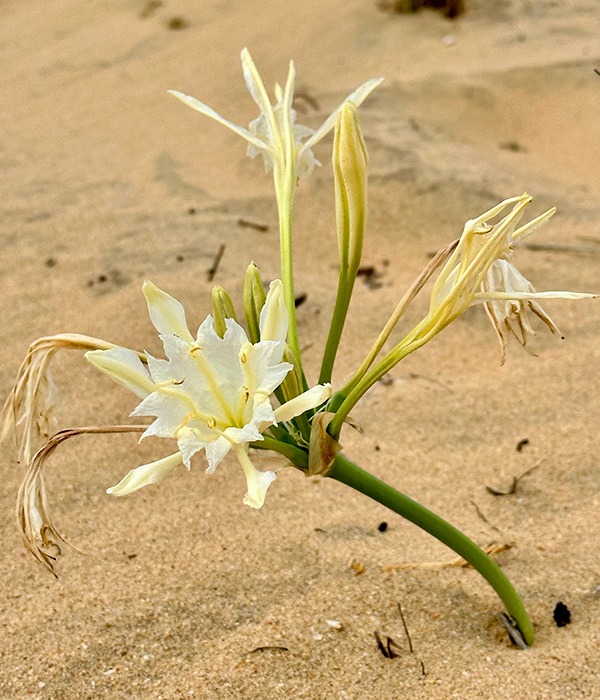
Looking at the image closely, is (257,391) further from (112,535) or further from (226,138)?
(226,138)

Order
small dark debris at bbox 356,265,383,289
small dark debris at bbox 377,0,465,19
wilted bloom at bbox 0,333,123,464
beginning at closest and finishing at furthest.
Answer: wilted bloom at bbox 0,333,123,464, small dark debris at bbox 356,265,383,289, small dark debris at bbox 377,0,465,19

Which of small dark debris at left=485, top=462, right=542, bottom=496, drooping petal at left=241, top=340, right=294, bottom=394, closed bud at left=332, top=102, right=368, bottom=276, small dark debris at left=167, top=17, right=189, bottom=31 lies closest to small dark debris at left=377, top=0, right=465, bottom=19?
small dark debris at left=167, top=17, right=189, bottom=31

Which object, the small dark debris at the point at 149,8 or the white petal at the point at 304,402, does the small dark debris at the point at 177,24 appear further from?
the white petal at the point at 304,402

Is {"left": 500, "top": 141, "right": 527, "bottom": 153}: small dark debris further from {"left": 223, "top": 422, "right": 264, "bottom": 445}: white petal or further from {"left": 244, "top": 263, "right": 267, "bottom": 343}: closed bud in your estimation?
{"left": 223, "top": 422, "right": 264, "bottom": 445}: white petal

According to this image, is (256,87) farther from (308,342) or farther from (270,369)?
(308,342)

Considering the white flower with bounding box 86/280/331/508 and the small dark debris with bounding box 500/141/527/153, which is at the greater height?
the white flower with bounding box 86/280/331/508

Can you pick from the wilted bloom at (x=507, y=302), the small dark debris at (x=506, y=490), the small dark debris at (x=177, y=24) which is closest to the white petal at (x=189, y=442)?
the wilted bloom at (x=507, y=302)
